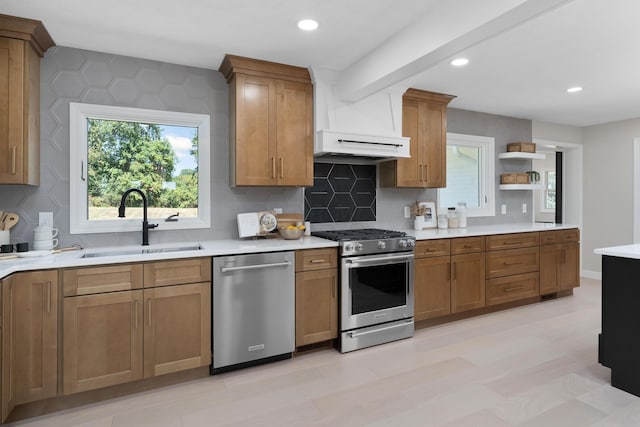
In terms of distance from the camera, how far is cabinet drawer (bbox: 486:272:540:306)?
3844mm

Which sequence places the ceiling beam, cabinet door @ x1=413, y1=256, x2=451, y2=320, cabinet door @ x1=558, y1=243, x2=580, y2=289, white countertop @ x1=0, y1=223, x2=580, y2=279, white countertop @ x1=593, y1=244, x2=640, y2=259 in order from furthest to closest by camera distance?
cabinet door @ x1=558, y1=243, x2=580, y2=289 → cabinet door @ x1=413, y1=256, x2=451, y2=320 → white countertop @ x1=593, y1=244, x2=640, y2=259 → white countertop @ x1=0, y1=223, x2=580, y2=279 → the ceiling beam

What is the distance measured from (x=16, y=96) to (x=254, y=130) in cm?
158

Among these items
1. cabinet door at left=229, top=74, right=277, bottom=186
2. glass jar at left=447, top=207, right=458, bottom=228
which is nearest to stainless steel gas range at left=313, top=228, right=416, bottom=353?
cabinet door at left=229, top=74, right=277, bottom=186

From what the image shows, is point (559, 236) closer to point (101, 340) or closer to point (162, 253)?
point (162, 253)

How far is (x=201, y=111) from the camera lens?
10.2 feet

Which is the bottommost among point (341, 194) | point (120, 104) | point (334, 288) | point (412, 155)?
point (334, 288)

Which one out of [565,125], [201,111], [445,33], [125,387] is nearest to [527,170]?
[565,125]

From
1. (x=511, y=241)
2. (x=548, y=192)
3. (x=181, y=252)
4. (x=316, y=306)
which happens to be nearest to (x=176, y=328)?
(x=181, y=252)

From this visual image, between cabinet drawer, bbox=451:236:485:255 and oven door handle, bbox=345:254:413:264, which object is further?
cabinet drawer, bbox=451:236:485:255

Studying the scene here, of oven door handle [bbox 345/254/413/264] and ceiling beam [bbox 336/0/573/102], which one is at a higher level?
ceiling beam [bbox 336/0/573/102]

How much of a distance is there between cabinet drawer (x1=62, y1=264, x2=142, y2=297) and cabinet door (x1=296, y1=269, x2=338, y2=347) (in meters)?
1.16

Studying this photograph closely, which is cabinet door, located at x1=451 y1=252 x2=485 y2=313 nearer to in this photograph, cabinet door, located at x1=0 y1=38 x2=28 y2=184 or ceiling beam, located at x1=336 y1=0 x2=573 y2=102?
ceiling beam, located at x1=336 y1=0 x2=573 y2=102

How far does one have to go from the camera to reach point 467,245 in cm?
365

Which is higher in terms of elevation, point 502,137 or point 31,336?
point 502,137
